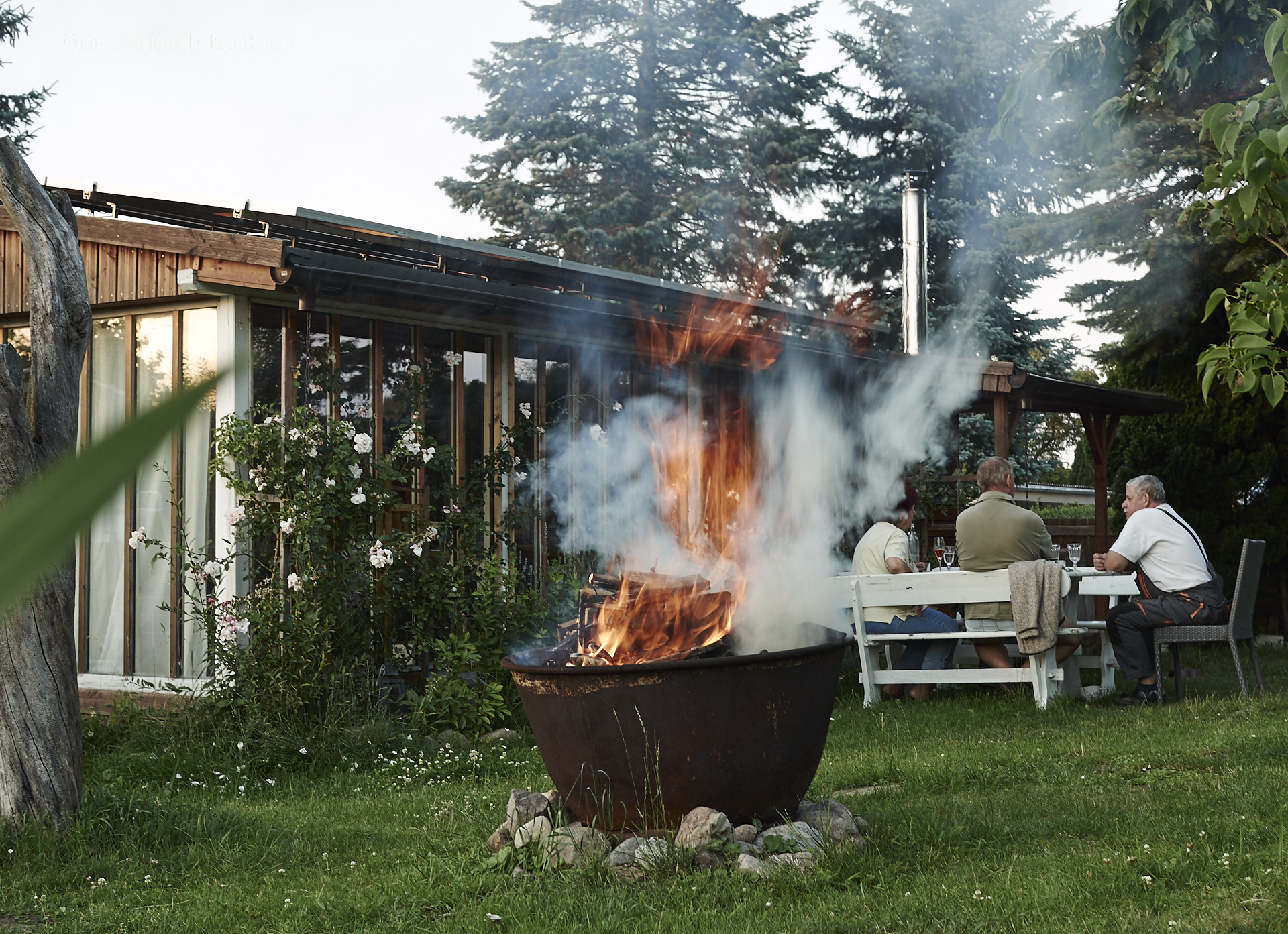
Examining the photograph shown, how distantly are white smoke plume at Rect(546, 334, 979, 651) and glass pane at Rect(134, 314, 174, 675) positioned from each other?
3.08 m

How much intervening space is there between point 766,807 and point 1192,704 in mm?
4444

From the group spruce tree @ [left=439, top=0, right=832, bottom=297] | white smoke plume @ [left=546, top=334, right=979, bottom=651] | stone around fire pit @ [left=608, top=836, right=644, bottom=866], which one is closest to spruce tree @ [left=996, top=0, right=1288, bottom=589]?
white smoke plume @ [left=546, top=334, right=979, bottom=651]

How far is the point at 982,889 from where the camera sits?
3.87m

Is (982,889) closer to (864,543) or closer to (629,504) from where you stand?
(864,543)

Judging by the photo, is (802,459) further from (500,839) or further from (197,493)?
(500,839)

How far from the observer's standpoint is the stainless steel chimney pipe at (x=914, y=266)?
53.6 ft

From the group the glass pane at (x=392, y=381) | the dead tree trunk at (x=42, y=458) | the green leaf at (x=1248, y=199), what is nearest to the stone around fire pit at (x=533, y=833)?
the dead tree trunk at (x=42, y=458)

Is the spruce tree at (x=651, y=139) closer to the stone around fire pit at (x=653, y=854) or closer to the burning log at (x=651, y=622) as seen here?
the burning log at (x=651, y=622)

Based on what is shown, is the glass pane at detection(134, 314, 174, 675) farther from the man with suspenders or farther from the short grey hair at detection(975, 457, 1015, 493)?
the man with suspenders

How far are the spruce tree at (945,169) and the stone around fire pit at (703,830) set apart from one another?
19.6m

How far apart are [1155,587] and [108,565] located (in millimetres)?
7586

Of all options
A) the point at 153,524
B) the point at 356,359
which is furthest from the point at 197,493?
the point at 356,359

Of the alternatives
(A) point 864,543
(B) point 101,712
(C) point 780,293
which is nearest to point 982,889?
(A) point 864,543

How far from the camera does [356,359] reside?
29.0 feet
